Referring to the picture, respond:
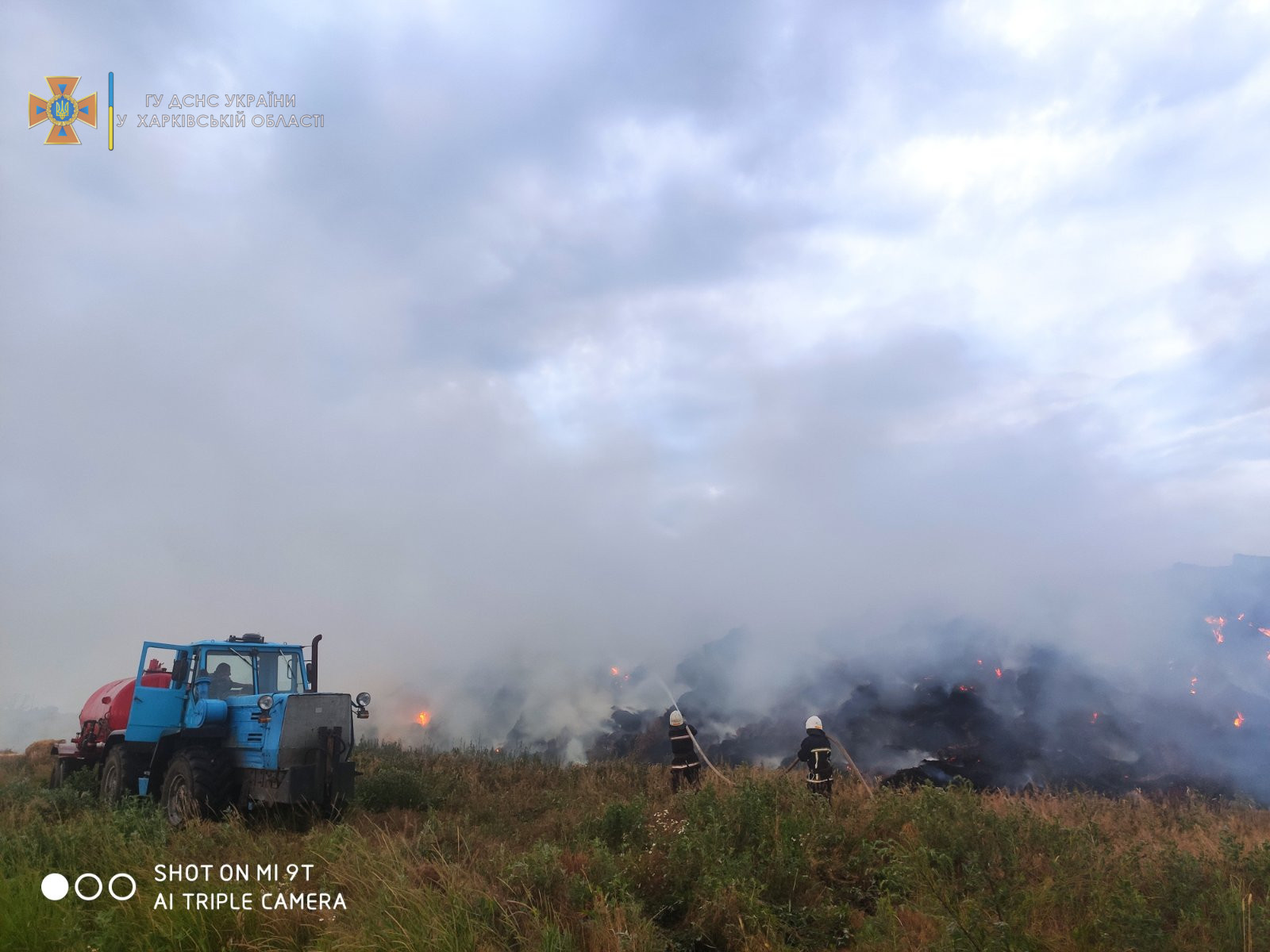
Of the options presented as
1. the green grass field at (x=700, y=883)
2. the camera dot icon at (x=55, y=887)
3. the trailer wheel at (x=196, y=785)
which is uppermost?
the trailer wheel at (x=196, y=785)

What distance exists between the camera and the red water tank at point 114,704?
1325 cm

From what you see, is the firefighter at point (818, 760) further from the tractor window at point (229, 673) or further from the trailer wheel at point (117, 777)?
the trailer wheel at point (117, 777)

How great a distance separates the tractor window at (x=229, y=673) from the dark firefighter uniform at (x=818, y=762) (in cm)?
928

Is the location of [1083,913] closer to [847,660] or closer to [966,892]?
[966,892]

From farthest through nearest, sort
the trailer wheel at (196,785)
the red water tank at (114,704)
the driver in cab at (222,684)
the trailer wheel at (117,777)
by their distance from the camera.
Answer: the red water tank at (114,704)
the trailer wheel at (117,777)
the driver in cab at (222,684)
the trailer wheel at (196,785)

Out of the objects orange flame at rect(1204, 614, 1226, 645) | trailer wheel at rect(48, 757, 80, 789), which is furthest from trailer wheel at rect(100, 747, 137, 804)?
orange flame at rect(1204, 614, 1226, 645)

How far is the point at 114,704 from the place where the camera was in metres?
13.8

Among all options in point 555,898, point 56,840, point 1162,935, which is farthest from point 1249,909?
point 56,840

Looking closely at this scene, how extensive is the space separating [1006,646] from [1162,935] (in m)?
28.0

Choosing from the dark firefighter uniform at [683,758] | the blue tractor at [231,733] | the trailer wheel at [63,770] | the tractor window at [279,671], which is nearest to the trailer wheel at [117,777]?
the blue tractor at [231,733]

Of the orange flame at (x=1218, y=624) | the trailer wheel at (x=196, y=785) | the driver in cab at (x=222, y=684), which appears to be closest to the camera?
the trailer wheel at (x=196, y=785)

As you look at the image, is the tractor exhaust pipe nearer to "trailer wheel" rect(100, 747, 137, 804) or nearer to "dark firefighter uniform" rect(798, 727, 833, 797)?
"trailer wheel" rect(100, 747, 137, 804)

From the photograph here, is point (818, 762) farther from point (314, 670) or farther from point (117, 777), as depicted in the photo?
point (117, 777)

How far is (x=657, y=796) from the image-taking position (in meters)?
12.9
